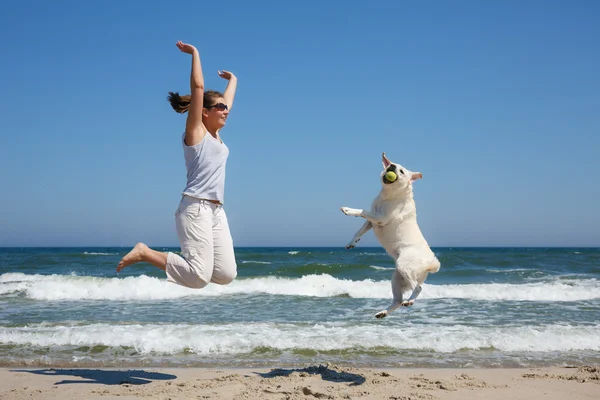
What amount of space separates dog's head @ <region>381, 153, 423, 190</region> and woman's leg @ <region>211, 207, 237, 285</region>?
57.0 inches

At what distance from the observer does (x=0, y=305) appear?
11344mm

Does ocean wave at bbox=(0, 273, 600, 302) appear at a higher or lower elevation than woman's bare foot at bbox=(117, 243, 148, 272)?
lower

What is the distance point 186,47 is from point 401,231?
243 centimetres

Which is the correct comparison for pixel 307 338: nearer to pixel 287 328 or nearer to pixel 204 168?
pixel 287 328

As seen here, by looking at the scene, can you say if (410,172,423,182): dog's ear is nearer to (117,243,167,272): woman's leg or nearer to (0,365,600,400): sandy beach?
(0,365,600,400): sandy beach

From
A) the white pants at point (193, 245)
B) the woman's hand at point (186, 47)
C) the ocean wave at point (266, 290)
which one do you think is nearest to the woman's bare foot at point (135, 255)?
the white pants at point (193, 245)

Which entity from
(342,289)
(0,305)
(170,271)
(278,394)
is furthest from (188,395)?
(342,289)

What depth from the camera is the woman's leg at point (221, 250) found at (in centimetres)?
459

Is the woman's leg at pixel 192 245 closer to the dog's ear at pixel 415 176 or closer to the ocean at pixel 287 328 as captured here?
the dog's ear at pixel 415 176


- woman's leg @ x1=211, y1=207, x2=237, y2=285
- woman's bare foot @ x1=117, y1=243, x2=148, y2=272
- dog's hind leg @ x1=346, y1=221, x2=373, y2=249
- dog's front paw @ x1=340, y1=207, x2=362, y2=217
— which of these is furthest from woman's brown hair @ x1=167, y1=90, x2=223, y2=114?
dog's hind leg @ x1=346, y1=221, x2=373, y2=249

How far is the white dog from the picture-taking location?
15.5 ft

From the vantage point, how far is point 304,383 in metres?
5.14

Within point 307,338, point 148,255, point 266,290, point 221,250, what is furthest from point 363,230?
point 266,290

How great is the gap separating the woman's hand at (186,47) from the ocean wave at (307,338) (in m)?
4.08
